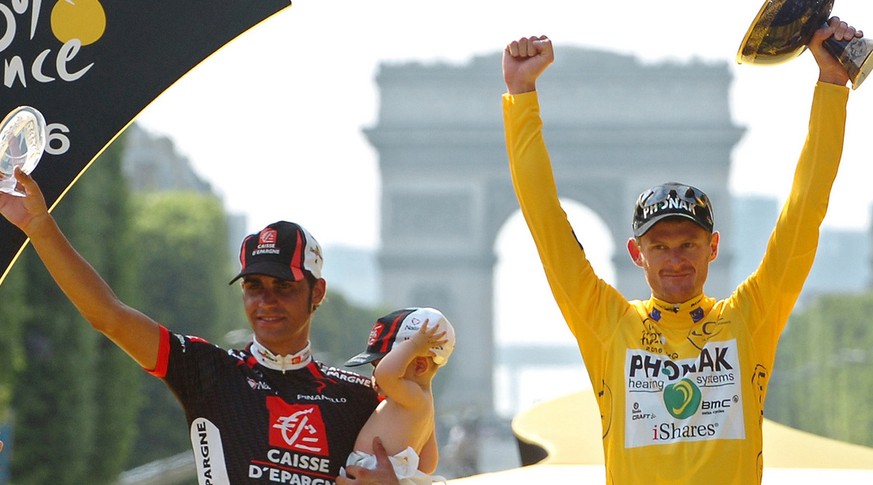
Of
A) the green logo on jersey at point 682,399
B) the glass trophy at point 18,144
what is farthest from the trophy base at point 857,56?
the glass trophy at point 18,144

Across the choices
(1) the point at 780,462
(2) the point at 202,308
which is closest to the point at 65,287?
(1) the point at 780,462

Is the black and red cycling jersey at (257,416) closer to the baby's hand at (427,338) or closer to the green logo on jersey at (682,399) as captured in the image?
the baby's hand at (427,338)

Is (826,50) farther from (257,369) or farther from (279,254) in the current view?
(257,369)

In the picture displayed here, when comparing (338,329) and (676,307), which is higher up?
(338,329)

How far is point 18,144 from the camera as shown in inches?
118

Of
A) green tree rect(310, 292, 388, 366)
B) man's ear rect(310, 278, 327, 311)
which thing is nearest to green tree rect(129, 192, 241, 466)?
green tree rect(310, 292, 388, 366)

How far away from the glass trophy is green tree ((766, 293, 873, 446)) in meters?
28.7

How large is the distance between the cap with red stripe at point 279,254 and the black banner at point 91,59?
364 millimetres

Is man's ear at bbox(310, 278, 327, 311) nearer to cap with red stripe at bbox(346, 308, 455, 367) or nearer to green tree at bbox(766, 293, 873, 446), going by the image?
cap with red stripe at bbox(346, 308, 455, 367)

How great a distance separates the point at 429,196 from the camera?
49.4m

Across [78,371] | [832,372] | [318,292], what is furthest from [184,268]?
[318,292]

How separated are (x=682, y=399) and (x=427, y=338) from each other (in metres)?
0.53

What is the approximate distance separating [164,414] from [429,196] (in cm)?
2663

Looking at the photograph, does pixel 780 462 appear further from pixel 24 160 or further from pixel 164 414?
pixel 164 414
